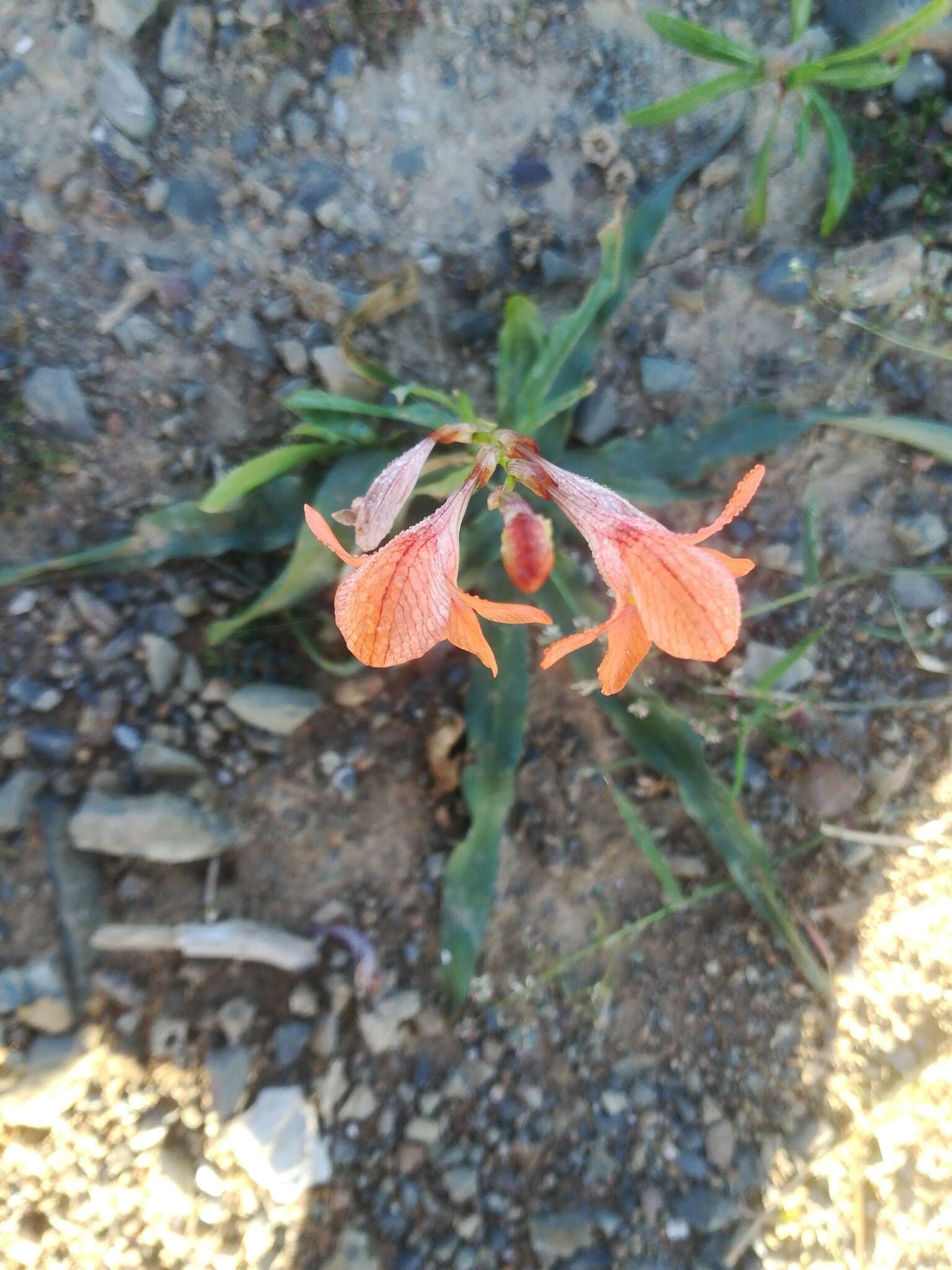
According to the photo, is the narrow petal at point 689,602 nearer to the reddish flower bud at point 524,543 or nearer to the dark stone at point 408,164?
the reddish flower bud at point 524,543

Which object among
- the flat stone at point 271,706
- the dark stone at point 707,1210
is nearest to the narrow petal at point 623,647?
the flat stone at point 271,706

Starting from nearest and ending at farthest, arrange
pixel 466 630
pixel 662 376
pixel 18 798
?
pixel 466 630 < pixel 18 798 < pixel 662 376

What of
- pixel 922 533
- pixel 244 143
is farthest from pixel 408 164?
pixel 922 533

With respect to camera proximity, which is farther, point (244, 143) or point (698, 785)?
point (244, 143)

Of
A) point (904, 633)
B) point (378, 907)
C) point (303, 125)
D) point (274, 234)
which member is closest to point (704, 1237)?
point (378, 907)

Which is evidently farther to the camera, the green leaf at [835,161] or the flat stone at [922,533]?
the flat stone at [922,533]

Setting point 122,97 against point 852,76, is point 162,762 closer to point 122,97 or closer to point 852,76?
point 122,97

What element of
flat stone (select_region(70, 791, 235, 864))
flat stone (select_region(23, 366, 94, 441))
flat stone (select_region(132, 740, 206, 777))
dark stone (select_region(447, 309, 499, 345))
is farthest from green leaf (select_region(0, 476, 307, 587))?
dark stone (select_region(447, 309, 499, 345))
